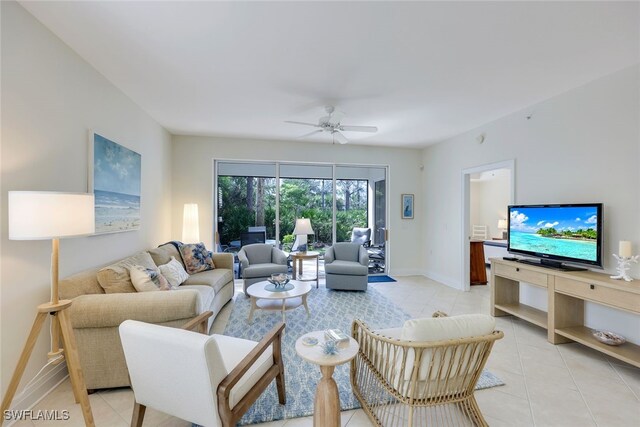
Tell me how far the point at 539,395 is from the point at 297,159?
475 cm

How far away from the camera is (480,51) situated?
7.82ft

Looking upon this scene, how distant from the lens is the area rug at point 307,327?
6.42 feet

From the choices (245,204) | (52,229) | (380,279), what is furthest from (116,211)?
(380,279)

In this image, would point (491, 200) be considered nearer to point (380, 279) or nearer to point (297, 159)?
point (380, 279)

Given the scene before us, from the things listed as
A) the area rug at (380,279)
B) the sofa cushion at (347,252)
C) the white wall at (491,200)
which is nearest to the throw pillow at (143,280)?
the sofa cushion at (347,252)

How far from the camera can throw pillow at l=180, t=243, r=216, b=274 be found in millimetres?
3834

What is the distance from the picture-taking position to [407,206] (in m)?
6.06

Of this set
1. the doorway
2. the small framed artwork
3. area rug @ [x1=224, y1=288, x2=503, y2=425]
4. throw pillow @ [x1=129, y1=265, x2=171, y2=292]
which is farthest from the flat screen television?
throw pillow @ [x1=129, y1=265, x2=171, y2=292]

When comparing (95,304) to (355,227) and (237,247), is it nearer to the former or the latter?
(237,247)

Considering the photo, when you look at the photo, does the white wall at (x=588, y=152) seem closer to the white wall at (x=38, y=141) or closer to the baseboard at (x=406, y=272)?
the baseboard at (x=406, y=272)

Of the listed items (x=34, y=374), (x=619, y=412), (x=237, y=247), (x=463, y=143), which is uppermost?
(x=463, y=143)

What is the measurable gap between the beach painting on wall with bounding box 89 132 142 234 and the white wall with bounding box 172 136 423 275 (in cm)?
158

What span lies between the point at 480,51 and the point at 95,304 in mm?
3683

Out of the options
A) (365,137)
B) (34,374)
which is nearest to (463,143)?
(365,137)
